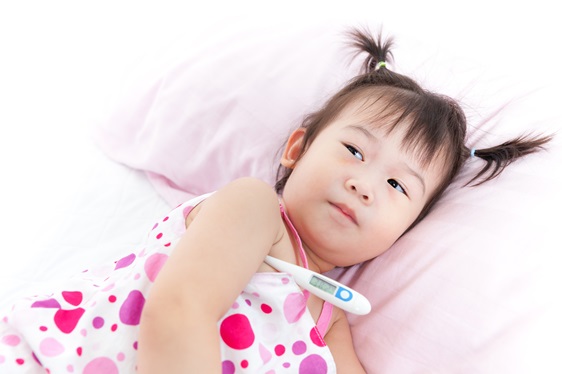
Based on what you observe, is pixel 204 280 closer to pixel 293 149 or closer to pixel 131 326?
pixel 131 326

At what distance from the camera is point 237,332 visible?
0.86 m

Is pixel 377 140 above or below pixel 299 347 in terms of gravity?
above

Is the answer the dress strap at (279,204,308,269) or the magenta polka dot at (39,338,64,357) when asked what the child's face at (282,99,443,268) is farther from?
the magenta polka dot at (39,338,64,357)

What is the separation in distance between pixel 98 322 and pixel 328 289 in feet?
1.17

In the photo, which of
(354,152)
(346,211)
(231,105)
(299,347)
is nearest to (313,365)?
(299,347)

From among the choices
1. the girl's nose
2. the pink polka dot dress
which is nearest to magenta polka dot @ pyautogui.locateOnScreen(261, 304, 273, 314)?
the pink polka dot dress

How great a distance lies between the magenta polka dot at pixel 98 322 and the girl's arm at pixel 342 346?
1.25ft

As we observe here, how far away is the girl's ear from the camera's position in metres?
1.04

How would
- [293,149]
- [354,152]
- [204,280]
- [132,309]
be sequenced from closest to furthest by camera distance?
[204,280] < [132,309] < [354,152] < [293,149]

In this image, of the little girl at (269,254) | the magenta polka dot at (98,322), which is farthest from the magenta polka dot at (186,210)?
the magenta polka dot at (98,322)

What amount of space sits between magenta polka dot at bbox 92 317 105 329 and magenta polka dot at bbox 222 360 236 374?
0.64ft

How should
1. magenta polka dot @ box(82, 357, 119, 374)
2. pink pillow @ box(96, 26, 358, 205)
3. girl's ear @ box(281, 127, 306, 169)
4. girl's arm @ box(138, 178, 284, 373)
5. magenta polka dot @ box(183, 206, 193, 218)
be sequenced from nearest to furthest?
1. girl's arm @ box(138, 178, 284, 373)
2. magenta polka dot @ box(82, 357, 119, 374)
3. magenta polka dot @ box(183, 206, 193, 218)
4. girl's ear @ box(281, 127, 306, 169)
5. pink pillow @ box(96, 26, 358, 205)

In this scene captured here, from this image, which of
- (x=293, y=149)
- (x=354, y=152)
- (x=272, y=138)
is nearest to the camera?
(x=354, y=152)

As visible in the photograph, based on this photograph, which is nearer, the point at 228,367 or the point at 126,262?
the point at 228,367
